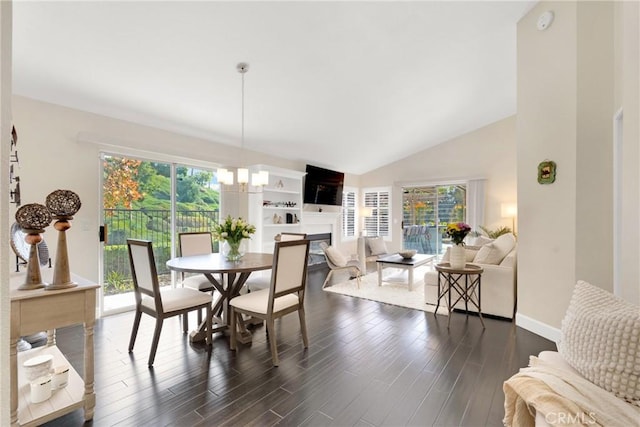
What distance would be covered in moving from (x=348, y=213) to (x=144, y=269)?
6.39 m

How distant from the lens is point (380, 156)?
7.30 metres

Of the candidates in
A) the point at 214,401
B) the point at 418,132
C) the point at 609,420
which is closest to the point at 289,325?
the point at 214,401

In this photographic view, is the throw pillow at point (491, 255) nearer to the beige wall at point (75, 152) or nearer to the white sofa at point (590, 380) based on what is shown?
the white sofa at point (590, 380)

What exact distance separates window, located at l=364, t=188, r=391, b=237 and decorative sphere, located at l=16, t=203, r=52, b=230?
7359 millimetres

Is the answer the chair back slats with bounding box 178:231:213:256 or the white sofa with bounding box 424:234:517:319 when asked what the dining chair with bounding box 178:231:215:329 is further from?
the white sofa with bounding box 424:234:517:319

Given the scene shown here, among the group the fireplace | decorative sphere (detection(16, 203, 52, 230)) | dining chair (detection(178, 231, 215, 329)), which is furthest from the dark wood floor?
the fireplace

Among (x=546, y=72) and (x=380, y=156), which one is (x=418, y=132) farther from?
(x=546, y=72)

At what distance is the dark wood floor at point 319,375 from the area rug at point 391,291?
64 centimetres

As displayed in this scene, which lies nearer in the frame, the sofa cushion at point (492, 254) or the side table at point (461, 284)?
the side table at point (461, 284)

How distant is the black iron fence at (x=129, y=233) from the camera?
3.73 meters

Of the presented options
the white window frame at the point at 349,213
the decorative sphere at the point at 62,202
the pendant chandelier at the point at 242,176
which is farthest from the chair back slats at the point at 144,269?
the white window frame at the point at 349,213

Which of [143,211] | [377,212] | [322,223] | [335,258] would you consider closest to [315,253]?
[322,223]

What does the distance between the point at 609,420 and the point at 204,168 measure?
507cm

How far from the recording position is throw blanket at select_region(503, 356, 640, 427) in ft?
3.24
